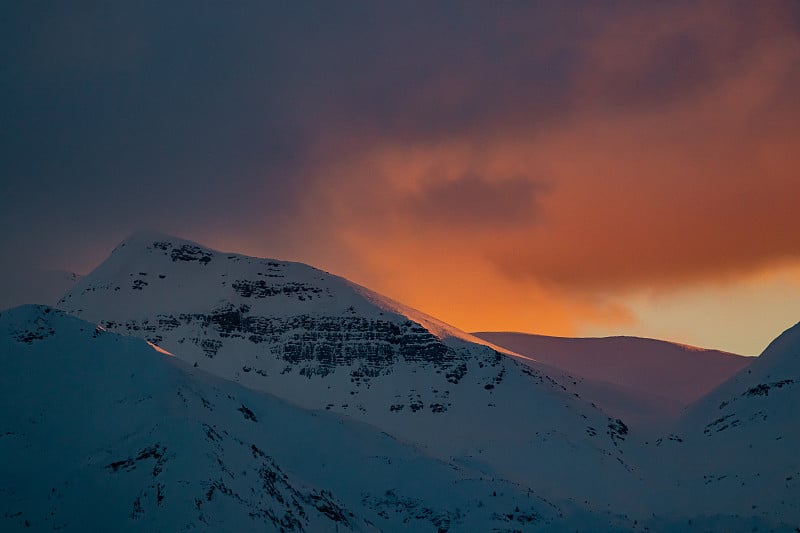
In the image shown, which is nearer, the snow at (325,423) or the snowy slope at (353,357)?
the snow at (325,423)

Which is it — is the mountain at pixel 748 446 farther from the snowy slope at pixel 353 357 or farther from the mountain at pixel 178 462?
the mountain at pixel 178 462

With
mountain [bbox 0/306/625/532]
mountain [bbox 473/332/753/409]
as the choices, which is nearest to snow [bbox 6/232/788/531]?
mountain [bbox 0/306/625/532]

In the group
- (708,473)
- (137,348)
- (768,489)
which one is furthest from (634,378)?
(137,348)

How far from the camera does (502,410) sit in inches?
3674

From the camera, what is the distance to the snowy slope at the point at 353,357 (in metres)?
80.6

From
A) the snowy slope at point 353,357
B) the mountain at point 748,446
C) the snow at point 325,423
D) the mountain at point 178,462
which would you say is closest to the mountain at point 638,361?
the snow at point 325,423

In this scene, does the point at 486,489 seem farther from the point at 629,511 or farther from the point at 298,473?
the point at 629,511

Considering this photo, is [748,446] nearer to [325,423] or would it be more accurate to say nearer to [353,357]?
[325,423]

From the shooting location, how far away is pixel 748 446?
233 ft

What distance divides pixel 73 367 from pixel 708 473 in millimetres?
49617

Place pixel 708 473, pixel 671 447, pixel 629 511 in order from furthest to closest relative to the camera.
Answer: pixel 671 447 < pixel 708 473 < pixel 629 511

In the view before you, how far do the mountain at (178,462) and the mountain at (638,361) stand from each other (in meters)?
84.8

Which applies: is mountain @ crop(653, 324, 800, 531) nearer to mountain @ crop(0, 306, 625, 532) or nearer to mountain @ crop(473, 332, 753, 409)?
mountain @ crop(0, 306, 625, 532)

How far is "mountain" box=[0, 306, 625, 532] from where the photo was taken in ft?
98.3
